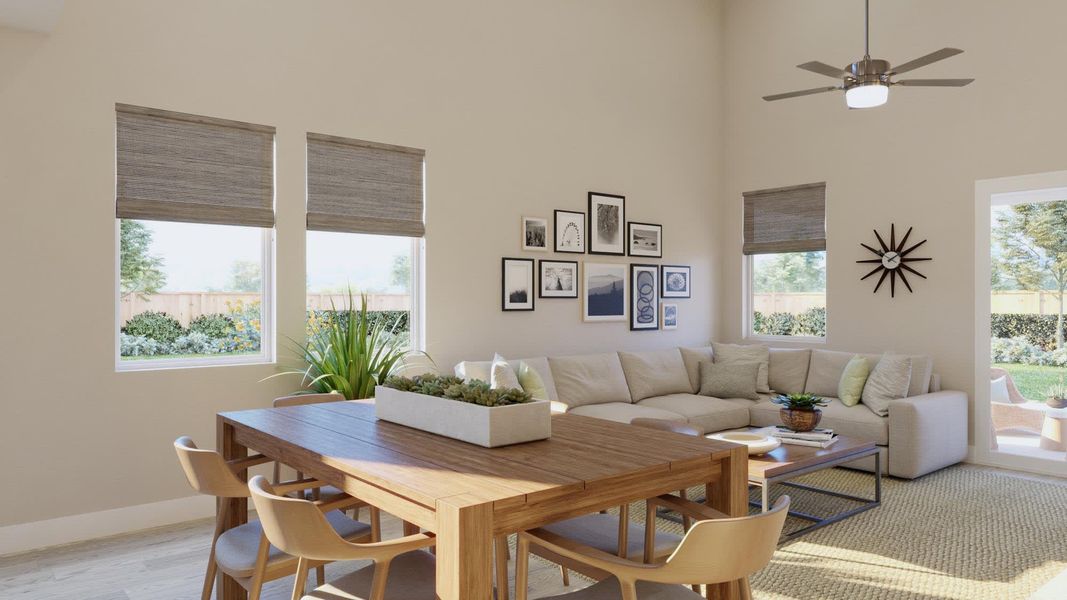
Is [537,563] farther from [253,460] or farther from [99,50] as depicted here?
[99,50]

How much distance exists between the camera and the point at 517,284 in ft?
18.7

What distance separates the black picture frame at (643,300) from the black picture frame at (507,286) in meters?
1.11

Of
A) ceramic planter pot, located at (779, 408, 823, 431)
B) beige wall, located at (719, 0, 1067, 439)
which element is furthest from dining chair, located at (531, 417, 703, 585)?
beige wall, located at (719, 0, 1067, 439)

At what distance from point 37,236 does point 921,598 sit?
459 centimetres

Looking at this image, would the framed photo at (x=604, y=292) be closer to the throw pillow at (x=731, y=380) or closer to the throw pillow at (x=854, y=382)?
the throw pillow at (x=731, y=380)

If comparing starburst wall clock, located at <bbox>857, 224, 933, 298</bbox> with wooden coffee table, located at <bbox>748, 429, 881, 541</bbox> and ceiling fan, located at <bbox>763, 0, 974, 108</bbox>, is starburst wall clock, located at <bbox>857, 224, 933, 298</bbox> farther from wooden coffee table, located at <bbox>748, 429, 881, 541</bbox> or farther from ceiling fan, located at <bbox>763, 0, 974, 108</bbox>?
ceiling fan, located at <bbox>763, 0, 974, 108</bbox>

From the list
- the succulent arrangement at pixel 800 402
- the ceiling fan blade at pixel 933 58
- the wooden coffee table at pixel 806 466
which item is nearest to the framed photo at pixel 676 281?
the succulent arrangement at pixel 800 402

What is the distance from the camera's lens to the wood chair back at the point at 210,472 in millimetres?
2281

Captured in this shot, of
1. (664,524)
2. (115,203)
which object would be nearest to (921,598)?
(664,524)

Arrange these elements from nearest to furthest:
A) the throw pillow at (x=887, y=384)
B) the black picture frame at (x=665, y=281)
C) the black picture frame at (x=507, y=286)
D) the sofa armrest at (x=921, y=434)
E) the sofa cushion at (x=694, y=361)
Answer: the sofa armrest at (x=921, y=434) → the throw pillow at (x=887, y=384) → the black picture frame at (x=507, y=286) → the sofa cushion at (x=694, y=361) → the black picture frame at (x=665, y=281)

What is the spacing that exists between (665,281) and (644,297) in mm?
309

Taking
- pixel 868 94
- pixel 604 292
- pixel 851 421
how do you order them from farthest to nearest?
1. pixel 604 292
2. pixel 851 421
3. pixel 868 94

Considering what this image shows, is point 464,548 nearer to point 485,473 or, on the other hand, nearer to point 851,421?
point 485,473

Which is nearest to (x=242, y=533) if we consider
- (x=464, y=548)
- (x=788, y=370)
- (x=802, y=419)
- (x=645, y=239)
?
(x=464, y=548)
